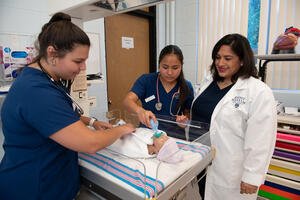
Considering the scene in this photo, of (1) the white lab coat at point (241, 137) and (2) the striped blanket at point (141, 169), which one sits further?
(1) the white lab coat at point (241, 137)

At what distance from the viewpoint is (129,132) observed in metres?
0.88

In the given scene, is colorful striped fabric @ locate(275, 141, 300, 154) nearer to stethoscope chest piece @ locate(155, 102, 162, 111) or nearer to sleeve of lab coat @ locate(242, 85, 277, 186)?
sleeve of lab coat @ locate(242, 85, 277, 186)

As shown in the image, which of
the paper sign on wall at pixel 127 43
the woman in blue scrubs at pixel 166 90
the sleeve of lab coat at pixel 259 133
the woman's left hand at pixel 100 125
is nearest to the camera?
the woman's left hand at pixel 100 125

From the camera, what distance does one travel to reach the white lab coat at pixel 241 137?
113 centimetres

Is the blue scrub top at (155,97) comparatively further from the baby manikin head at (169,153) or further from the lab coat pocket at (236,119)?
the baby manikin head at (169,153)

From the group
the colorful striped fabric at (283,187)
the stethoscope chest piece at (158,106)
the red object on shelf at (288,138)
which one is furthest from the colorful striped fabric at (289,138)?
the stethoscope chest piece at (158,106)

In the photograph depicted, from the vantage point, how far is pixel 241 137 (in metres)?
1.22

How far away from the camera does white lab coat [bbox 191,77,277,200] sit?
1.13m

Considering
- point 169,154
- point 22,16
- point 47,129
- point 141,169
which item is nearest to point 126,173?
point 141,169

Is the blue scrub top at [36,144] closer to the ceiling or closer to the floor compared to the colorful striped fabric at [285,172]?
closer to the ceiling

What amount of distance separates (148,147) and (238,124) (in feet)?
1.95

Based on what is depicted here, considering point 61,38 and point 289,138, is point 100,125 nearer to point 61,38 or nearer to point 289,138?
point 61,38

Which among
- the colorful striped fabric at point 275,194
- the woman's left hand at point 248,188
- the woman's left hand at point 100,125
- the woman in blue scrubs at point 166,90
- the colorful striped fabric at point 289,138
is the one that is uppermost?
the woman in blue scrubs at point 166,90

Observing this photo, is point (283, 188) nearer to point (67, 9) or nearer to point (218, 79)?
point (218, 79)
